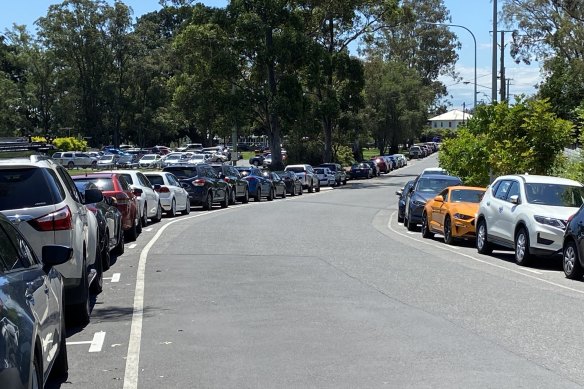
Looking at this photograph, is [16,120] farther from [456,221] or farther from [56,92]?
[456,221]

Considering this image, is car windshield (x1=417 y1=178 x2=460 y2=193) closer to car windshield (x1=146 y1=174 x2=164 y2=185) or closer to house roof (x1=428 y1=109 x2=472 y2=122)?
car windshield (x1=146 y1=174 x2=164 y2=185)

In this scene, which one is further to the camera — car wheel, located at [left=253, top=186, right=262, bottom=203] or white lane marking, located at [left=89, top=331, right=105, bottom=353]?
car wheel, located at [left=253, top=186, right=262, bottom=203]

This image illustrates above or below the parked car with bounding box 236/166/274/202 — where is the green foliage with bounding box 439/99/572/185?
above

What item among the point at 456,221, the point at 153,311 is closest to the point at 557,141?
the point at 456,221

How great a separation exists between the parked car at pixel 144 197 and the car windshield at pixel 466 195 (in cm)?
788

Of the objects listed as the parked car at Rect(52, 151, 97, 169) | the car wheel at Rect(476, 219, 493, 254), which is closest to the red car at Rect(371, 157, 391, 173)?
the parked car at Rect(52, 151, 97, 169)

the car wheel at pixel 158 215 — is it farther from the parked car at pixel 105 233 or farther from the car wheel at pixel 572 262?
the car wheel at pixel 572 262

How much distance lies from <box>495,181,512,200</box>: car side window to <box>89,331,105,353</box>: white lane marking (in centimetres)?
1081

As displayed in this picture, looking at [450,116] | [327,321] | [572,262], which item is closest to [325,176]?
[572,262]

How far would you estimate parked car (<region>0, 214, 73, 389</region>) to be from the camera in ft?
15.3

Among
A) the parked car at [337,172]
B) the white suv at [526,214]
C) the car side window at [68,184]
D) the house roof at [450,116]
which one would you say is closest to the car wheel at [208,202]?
the white suv at [526,214]

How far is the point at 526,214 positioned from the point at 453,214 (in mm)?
4127

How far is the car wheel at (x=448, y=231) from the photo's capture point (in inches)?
815

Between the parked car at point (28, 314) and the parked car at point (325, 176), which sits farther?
the parked car at point (325, 176)
